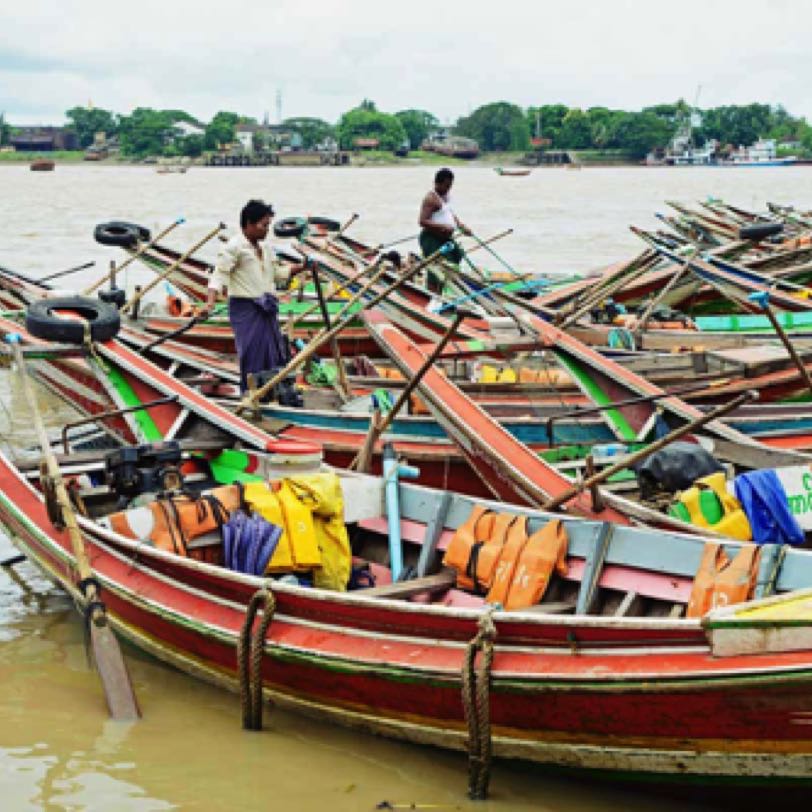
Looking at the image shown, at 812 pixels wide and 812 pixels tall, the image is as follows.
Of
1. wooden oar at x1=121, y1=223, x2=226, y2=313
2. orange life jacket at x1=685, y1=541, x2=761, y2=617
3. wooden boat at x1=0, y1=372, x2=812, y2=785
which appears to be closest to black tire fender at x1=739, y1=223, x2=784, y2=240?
wooden oar at x1=121, y1=223, x2=226, y2=313

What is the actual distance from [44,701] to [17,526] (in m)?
1.27

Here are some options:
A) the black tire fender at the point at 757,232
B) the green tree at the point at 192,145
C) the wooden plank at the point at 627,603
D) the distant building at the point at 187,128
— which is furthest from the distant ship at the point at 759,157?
the wooden plank at the point at 627,603

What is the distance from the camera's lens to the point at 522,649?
16.5 ft

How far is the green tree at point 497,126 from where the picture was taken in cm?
12675

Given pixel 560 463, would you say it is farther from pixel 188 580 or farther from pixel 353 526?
pixel 188 580

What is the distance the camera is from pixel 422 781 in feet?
17.8

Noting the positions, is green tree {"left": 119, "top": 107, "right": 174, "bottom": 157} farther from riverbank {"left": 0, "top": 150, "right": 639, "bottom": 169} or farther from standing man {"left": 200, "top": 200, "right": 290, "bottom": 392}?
standing man {"left": 200, "top": 200, "right": 290, "bottom": 392}

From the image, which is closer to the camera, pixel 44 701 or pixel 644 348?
pixel 44 701

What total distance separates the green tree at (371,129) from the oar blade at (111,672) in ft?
382

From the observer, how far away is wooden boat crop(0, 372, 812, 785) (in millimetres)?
4504

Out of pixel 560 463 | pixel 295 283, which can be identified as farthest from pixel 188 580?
pixel 295 283

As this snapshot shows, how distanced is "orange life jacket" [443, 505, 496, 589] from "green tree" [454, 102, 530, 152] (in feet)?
400

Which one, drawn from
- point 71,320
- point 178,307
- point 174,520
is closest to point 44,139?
point 178,307

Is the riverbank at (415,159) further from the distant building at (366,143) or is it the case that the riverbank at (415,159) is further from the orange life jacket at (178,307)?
the orange life jacket at (178,307)
